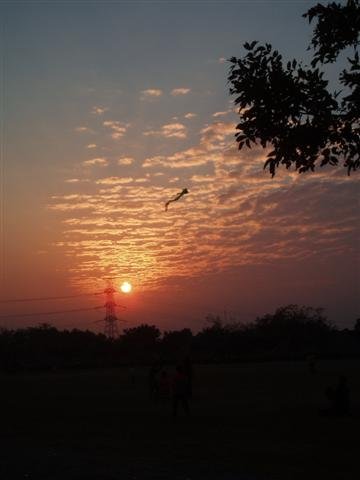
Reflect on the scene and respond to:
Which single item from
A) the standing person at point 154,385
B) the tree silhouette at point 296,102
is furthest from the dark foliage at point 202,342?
the tree silhouette at point 296,102

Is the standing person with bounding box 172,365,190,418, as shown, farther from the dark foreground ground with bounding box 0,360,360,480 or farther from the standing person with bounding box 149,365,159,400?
the standing person with bounding box 149,365,159,400

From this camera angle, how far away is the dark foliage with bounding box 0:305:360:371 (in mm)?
91875

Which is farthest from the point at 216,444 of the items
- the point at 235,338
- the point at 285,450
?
the point at 235,338

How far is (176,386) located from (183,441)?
14.6 ft

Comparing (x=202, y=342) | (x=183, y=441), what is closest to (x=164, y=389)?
(x=183, y=441)

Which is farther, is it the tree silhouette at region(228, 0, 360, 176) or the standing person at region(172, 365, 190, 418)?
the standing person at region(172, 365, 190, 418)

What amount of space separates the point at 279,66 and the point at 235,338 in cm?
9041

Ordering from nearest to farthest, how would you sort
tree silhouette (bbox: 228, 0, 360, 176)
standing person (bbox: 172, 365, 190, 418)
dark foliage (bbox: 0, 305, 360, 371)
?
tree silhouette (bbox: 228, 0, 360, 176) → standing person (bbox: 172, 365, 190, 418) → dark foliage (bbox: 0, 305, 360, 371)

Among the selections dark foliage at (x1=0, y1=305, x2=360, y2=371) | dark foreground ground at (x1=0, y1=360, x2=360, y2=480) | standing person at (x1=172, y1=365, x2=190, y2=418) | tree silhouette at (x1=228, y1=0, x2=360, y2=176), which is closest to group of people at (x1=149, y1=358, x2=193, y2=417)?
standing person at (x1=172, y1=365, x2=190, y2=418)

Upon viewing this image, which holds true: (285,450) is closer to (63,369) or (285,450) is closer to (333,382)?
(333,382)

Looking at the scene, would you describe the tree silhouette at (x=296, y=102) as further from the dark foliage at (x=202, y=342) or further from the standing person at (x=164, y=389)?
the dark foliage at (x=202, y=342)

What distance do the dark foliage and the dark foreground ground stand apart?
62020 millimetres

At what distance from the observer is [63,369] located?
227ft

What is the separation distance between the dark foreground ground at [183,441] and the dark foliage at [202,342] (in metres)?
62.0
